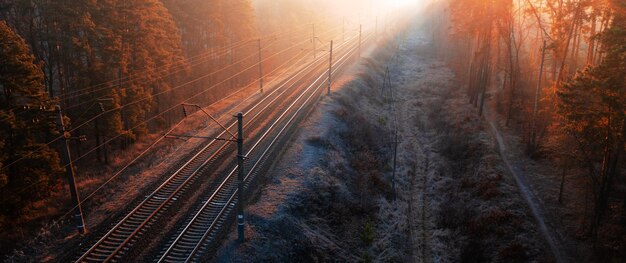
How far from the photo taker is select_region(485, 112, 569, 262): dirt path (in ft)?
63.8

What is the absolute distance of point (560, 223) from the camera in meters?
21.2

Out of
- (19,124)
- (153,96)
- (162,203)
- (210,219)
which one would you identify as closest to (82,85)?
(153,96)

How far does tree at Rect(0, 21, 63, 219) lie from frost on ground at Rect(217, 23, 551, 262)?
1255cm


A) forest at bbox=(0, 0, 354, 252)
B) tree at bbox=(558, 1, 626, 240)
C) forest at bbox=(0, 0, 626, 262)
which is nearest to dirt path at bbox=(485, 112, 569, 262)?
forest at bbox=(0, 0, 626, 262)

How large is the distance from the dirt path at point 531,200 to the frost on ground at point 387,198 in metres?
0.47

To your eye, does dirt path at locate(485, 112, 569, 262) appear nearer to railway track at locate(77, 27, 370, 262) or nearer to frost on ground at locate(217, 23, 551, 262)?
frost on ground at locate(217, 23, 551, 262)

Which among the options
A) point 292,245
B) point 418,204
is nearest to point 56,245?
point 292,245

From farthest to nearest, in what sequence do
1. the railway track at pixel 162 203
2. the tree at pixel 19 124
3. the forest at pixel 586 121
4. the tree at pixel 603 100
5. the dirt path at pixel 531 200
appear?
the tree at pixel 19 124 → the dirt path at pixel 531 200 → the railway track at pixel 162 203 → the forest at pixel 586 121 → the tree at pixel 603 100

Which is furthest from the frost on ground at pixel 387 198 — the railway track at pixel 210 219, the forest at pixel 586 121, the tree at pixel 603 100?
the tree at pixel 603 100

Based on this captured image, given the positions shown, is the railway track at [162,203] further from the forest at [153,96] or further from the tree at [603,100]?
the tree at [603,100]

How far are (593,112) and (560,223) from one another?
6.93 metres

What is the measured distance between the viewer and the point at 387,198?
2683 centimetres

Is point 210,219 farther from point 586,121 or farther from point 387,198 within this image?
point 586,121

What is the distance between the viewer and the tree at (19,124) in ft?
69.2
